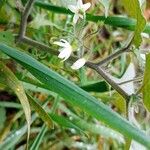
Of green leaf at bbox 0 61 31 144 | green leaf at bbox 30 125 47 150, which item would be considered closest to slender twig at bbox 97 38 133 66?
green leaf at bbox 0 61 31 144

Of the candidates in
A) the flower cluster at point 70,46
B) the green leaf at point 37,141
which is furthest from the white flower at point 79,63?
the green leaf at point 37,141

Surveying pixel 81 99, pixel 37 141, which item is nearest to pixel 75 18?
pixel 81 99

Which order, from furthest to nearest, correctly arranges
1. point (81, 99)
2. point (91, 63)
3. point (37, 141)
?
point (37, 141)
point (91, 63)
point (81, 99)

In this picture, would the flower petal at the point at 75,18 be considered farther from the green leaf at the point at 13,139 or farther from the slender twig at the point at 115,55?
the green leaf at the point at 13,139

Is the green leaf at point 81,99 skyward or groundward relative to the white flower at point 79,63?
groundward

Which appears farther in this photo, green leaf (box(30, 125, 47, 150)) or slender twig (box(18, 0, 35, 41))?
green leaf (box(30, 125, 47, 150))

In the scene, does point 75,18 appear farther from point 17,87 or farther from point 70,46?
point 17,87

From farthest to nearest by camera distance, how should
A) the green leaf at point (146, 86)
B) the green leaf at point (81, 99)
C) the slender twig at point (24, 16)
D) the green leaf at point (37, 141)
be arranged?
the green leaf at point (37, 141), the slender twig at point (24, 16), the green leaf at point (146, 86), the green leaf at point (81, 99)

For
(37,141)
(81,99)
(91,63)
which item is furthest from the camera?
(37,141)

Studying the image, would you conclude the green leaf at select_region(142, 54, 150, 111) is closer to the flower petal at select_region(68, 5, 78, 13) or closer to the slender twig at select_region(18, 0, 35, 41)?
the flower petal at select_region(68, 5, 78, 13)

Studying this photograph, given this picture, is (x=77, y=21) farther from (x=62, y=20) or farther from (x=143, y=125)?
(x=143, y=125)
